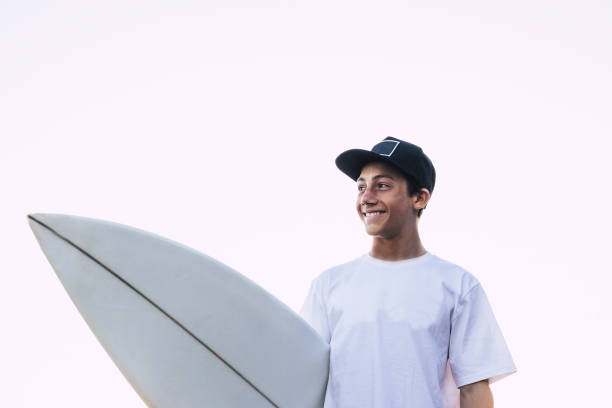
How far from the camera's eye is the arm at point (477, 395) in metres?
2.03

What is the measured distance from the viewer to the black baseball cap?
224cm

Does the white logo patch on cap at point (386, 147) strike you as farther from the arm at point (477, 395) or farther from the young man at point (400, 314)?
the arm at point (477, 395)

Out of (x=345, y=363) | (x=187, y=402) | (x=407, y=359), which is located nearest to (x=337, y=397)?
(x=345, y=363)

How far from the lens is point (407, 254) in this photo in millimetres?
2264

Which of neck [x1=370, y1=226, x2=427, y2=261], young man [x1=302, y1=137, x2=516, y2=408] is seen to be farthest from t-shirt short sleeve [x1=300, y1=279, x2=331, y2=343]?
neck [x1=370, y1=226, x2=427, y2=261]

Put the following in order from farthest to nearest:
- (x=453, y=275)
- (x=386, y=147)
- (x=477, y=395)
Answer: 1. (x=386, y=147)
2. (x=453, y=275)
3. (x=477, y=395)

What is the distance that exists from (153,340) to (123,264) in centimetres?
28

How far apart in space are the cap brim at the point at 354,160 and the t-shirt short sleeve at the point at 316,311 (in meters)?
0.44

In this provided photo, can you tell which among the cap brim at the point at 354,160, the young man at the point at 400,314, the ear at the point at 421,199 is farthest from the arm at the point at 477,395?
the cap brim at the point at 354,160

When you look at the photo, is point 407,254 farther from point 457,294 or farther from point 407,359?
point 407,359

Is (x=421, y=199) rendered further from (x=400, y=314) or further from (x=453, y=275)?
(x=400, y=314)

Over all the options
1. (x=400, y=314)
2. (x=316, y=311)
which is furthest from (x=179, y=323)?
(x=400, y=314)

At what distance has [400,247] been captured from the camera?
226 cm

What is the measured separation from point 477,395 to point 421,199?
0.71 metres
